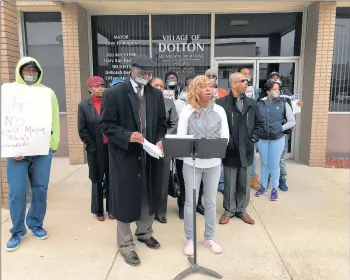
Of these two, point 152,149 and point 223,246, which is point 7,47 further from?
point 223,246

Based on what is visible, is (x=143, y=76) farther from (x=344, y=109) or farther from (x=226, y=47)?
(x=344, y=109)

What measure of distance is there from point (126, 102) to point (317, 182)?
4.32 m

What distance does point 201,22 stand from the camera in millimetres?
7473

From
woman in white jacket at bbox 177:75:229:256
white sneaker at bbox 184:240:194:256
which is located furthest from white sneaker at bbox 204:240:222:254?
white sneaker at bbox 184:240:194:256

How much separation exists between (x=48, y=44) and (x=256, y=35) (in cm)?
488

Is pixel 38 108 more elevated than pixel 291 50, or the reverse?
pixel 291 50

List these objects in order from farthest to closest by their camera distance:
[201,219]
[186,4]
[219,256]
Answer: [186,4], [201,219], [219,256]

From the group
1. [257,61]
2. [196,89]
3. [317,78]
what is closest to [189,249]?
[196,89]

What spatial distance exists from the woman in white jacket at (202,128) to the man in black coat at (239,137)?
2.04 ft

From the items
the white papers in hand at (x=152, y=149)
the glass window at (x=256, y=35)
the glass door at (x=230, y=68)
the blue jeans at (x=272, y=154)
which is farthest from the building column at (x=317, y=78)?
Answer: the white papers in hand at (x=152, y=149)

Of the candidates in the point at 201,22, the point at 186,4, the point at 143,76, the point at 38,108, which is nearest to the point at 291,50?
the point at 201,22

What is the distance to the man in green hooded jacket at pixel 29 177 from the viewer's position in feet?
11.1

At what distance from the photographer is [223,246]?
137 inches

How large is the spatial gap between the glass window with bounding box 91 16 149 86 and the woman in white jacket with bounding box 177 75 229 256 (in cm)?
469
